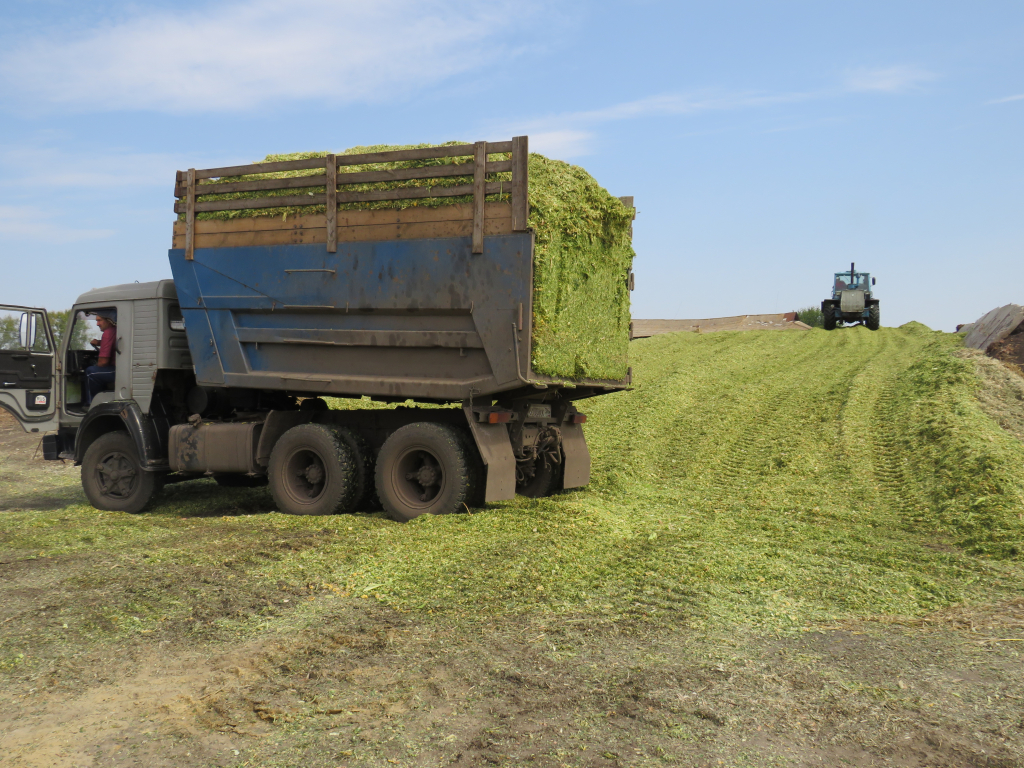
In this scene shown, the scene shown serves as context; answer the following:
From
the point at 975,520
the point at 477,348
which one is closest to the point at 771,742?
the point at 477,348

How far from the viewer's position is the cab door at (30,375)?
10.7m

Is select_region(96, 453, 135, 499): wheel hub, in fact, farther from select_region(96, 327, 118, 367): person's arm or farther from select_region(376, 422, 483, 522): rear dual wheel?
select_region(376, 422, 483, 522): rear dual wheel

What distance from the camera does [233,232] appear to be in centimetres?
966

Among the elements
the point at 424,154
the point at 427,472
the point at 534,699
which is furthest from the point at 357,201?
the point at 534,699

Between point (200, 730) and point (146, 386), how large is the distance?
7344 mm

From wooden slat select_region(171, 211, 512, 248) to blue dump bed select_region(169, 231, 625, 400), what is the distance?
0.26 feet

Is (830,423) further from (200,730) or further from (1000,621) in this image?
(200,730)

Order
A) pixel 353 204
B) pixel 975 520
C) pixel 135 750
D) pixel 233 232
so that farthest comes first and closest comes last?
pixel 233 232
pixel 353 204
pixel 975 520
pixel 135 750

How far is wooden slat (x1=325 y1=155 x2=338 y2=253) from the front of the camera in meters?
8.97

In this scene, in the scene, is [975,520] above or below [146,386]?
below

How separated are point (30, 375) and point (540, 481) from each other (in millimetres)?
6635

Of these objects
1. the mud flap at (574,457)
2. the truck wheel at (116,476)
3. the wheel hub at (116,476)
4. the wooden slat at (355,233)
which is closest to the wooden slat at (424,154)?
the wooden slat at (355,233)

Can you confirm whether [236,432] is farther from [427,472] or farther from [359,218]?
[359,218]

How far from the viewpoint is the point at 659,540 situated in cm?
755
